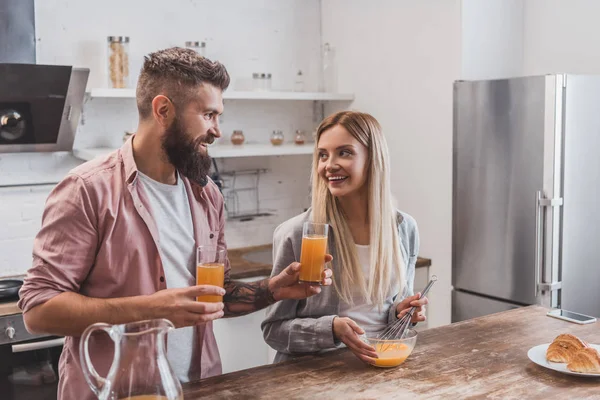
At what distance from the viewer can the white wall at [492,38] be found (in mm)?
3773

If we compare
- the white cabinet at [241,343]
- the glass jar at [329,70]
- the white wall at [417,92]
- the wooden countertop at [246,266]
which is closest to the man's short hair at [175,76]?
the wooden countertop at [246,266]

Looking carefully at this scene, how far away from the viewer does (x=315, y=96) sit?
4.32 meters

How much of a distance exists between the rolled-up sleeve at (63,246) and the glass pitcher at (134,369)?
0.46 m

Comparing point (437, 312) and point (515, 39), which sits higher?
point (515, 39)

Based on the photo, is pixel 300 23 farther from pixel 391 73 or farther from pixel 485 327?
pixel 485 327

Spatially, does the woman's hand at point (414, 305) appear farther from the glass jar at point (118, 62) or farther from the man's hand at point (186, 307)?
the glass jar at point (118, 62)

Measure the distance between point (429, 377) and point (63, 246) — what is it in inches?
39.3

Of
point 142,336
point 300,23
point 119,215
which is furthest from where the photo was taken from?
point 300,23

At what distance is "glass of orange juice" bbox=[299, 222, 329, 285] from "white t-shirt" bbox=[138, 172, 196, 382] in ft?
1.07

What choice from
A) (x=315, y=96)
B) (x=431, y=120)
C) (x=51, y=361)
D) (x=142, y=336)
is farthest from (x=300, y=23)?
(x=142, y=336)

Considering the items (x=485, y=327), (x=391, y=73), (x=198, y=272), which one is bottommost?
(x=485, y=327)

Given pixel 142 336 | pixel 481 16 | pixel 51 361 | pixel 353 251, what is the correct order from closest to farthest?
pixel 142 336 < pixel 353 251 < pixel 51 361 < pixel 481 16

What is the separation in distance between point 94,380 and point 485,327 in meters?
1.40

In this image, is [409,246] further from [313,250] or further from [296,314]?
[313,250]
